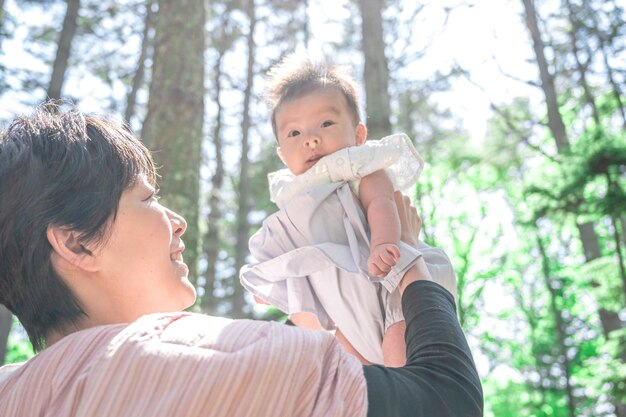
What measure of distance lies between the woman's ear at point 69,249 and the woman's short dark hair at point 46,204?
1 centimetres

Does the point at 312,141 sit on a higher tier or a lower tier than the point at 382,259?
higher

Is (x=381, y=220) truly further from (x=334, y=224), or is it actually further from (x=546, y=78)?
(x=546, y=78)

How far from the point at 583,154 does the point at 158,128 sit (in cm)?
603

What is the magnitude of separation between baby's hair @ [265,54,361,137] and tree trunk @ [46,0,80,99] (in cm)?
710

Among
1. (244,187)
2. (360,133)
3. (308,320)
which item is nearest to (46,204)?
(308,320)

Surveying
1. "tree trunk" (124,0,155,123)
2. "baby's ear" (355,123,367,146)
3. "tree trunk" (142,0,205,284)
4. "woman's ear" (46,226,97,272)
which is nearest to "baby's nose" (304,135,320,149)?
"baby's ear" (355,123,367,146)

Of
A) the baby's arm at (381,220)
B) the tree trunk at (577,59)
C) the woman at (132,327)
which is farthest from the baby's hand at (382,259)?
the tree trunk at (577,59)

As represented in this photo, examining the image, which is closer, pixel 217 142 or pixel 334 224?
pixel 334 224

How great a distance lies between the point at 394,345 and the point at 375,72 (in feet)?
14.6

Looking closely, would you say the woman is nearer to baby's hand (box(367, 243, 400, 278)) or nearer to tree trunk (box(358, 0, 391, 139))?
baby's hand (box(367, 243, 400, 278))

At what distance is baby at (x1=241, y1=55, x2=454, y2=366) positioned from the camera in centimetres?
206

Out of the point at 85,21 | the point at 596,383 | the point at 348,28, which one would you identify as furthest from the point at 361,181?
the point at 348,28

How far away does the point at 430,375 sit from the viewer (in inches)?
51.0

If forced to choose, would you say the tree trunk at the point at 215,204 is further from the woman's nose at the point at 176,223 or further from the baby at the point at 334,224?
the woman's nose at the point at 176,223
